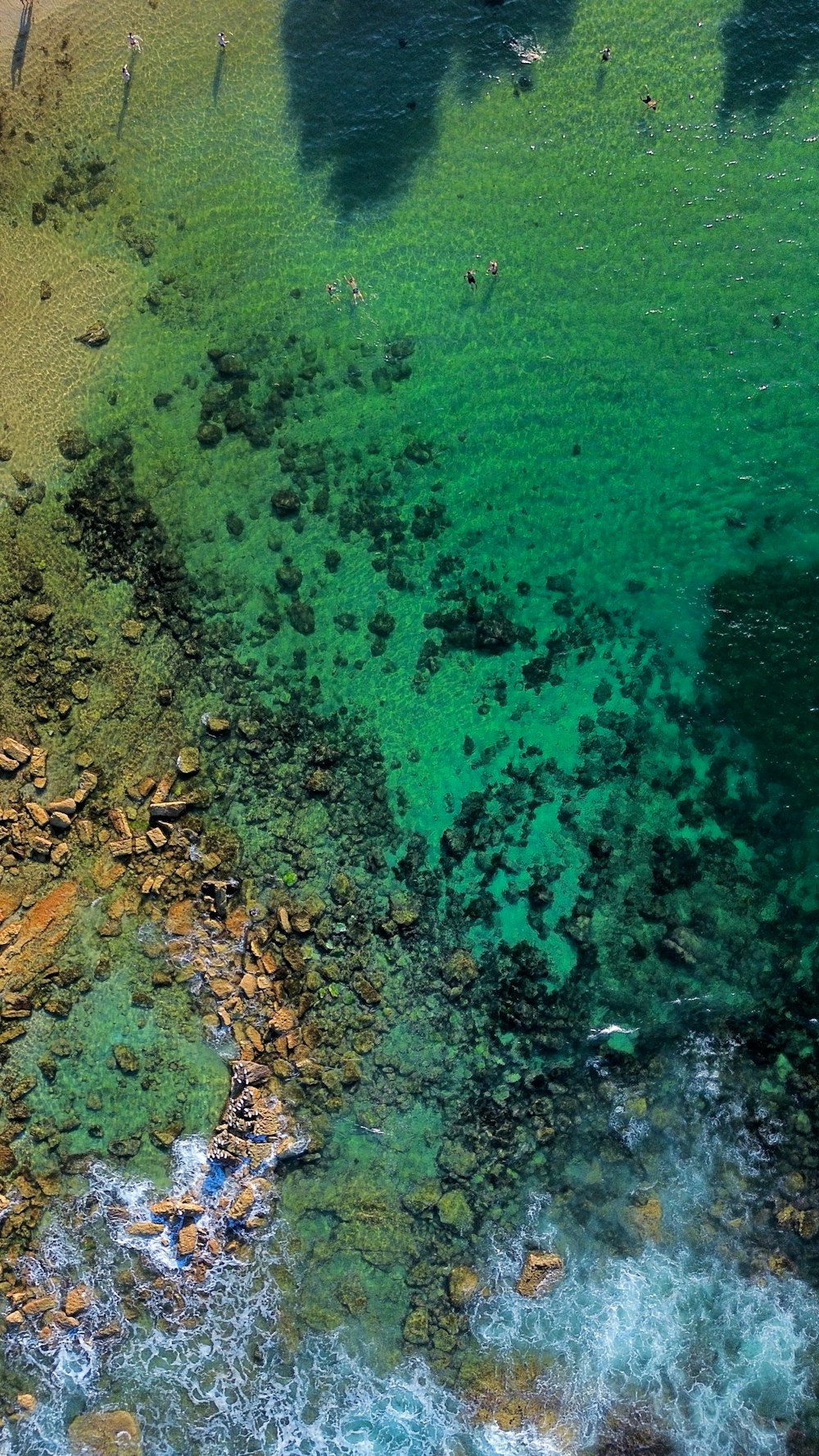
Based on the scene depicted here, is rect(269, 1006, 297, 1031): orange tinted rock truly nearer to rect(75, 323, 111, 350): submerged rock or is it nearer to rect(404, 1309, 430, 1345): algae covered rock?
rect(404, 1309, 430, 1345): algae covered rock

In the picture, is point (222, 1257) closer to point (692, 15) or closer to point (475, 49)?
point (475, 49)

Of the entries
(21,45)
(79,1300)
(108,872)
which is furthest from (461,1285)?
(21,45)

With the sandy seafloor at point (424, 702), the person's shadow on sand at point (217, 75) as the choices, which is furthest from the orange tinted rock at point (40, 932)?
the person's shadow on sand at point (217, 75)

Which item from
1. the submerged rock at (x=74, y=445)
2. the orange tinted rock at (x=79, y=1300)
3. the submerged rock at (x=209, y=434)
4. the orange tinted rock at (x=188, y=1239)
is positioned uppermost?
the submerged rock at (x=74, y=445)

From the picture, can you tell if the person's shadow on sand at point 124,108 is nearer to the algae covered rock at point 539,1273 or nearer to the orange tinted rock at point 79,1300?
the orange tinted rock at point 79,1300

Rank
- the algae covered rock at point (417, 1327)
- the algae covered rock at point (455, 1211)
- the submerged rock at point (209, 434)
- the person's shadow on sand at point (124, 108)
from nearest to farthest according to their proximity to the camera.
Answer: the algae covered rock at point (417, 1327) < the algae covered rock at point (455, 1211) < the submerged rock at point (209, 434) < the person's shadow on sand at point (124, 108)
